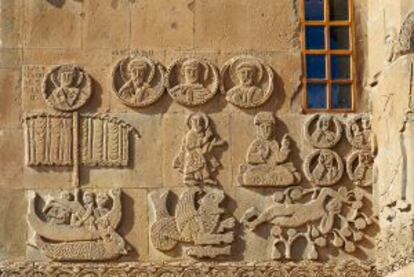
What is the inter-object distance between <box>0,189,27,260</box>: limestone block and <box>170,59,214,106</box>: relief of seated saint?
1707 millimetres

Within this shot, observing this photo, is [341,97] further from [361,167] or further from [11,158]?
[11,158]

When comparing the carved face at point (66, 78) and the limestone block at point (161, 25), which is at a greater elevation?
the limestone block at point (161, 25)

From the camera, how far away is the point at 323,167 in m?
13.6

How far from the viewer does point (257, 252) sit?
44.0 ft

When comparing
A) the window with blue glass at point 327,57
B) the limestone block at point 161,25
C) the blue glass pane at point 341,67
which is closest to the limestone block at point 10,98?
the limestone block at point 161,25

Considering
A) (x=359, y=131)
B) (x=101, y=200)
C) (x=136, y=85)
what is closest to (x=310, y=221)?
(x=359, y=131)

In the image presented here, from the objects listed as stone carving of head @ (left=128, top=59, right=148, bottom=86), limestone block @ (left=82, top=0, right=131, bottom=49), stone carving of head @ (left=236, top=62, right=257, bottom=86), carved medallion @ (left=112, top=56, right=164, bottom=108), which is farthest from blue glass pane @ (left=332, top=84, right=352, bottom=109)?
limestone block @ (left=82, top=0, right=131, bottom=49)

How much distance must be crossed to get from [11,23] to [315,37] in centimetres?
285

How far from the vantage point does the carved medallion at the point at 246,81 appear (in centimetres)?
1365

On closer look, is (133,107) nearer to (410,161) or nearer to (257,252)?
(257,252)

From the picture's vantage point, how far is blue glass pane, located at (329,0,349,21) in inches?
550

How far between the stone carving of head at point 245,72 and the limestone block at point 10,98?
2.04 m

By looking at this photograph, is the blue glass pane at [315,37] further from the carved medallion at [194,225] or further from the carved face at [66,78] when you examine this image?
the carved face at [66,78]

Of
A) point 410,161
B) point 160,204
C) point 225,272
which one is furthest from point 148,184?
point 410,161
